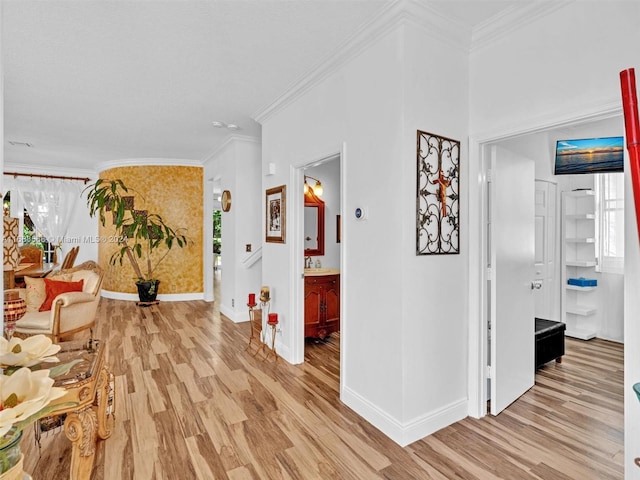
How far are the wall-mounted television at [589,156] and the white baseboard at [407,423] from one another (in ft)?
10.1

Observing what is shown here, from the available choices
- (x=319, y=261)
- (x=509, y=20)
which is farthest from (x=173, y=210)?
(x=509, y=20)

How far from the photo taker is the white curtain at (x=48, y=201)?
6.84 meters

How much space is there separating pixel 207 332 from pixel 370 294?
2908 millimetres

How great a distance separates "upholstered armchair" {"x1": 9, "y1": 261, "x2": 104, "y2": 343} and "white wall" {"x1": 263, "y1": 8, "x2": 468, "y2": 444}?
8.98 feet

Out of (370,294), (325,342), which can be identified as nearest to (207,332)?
(325,342)

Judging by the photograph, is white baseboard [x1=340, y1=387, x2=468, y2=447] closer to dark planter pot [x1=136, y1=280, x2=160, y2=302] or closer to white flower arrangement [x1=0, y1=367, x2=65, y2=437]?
white flower arrangement [x1=0, y1=367, x2=65, y2=437]

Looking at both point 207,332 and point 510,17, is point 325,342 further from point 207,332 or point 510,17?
point 510,17

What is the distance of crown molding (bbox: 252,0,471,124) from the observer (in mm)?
2137

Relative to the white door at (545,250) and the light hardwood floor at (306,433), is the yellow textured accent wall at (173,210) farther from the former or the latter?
the white door at (545,250)

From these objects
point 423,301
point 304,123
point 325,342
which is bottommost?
point 325,342

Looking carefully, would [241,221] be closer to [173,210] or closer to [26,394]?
[173,210]

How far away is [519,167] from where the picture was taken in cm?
275

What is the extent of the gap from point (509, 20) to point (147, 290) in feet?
20.1

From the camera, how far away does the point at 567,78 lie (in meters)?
1.96
